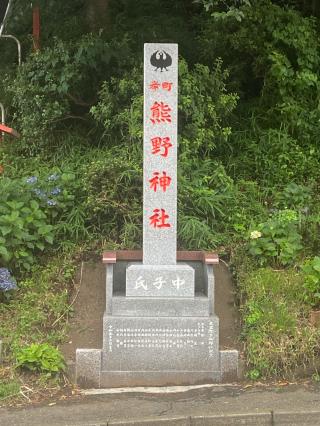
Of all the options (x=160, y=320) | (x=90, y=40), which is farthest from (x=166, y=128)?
(x=90, y=40)

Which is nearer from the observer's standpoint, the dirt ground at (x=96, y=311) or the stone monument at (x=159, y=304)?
the stone monument at (x=159, y=304)

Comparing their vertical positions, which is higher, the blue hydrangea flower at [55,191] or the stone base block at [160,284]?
the blue hydrangea flower at [55,191]

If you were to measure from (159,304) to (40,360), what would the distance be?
109cm

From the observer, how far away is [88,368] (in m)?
5.06

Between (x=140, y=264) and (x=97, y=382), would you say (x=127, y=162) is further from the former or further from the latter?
(x=97, y=382)

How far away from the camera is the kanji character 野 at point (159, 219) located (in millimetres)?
5383

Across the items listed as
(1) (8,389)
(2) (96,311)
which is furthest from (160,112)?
(1) (8,389)

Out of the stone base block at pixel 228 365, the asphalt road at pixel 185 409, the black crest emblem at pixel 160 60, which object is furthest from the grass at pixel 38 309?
the black crest emblem at pixel 160 60

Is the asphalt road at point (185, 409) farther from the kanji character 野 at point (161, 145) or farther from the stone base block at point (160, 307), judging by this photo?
the kanji character 野 at point (161, 145)

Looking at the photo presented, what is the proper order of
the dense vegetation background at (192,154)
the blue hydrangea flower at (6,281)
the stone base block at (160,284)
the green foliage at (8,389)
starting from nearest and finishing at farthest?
the green foliage at (8,389) < the stone base block at (160,284) < the blue hydrangea flower at (6,281) < the dense vegetation background at (192,154)

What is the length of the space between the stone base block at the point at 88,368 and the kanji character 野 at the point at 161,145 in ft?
5.87

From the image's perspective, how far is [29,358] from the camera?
502cm

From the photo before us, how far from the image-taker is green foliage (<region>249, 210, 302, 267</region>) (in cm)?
591

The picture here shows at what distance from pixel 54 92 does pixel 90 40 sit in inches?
30.4
